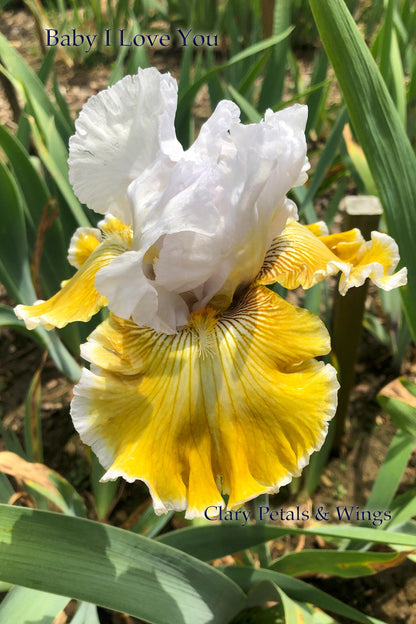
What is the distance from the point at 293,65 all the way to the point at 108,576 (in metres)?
2.54

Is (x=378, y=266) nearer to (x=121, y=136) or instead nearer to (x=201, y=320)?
(x=201, y=320)

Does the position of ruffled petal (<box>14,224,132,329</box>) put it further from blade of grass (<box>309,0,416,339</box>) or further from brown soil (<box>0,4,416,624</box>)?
brown soil (<box>0,4,416,624</box>)

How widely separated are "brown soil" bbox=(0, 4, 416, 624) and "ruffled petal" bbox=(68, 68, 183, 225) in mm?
905

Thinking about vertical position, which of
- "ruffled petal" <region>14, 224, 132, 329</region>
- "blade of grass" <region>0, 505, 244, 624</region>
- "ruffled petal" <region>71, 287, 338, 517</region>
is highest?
"ruffled petal" <region>14, 224, 132, 329</region>

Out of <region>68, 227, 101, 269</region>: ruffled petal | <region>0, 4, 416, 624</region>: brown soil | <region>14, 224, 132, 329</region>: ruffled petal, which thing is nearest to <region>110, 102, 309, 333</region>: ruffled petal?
<region>14, 224, 132, 329</region>: ruffled petal

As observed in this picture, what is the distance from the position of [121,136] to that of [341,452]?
49.9 inches

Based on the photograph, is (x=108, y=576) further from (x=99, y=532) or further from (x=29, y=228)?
(x=29, y=228)

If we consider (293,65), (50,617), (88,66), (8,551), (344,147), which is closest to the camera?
(8,551)

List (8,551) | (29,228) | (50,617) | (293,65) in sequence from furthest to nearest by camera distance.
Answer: (293,65)
(29,228)
(50,617)
(8,551)

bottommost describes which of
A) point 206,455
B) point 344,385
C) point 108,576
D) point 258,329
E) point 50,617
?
point 344,385

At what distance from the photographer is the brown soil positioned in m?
1.33

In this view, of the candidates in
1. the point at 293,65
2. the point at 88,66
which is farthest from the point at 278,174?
the point at 88,66

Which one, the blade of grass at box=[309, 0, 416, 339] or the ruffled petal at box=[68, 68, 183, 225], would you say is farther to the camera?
the blade of grass at box=[309, 0, 416, 339]

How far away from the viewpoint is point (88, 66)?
402 cm
